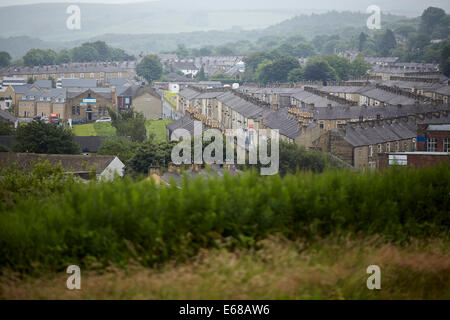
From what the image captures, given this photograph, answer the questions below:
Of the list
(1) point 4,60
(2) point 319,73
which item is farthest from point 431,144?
(1) point 4,60

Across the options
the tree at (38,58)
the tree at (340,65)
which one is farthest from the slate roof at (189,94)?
the tree at (38,58)

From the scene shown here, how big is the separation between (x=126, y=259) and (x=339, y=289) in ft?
7.77

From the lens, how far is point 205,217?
7.41 meters

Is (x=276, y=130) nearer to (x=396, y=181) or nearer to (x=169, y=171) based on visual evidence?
(x=169, y=171)

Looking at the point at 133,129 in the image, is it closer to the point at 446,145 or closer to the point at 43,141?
the point at 43,141

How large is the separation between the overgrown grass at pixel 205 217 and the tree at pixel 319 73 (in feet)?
246

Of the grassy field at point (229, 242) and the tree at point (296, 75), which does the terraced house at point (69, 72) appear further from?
the grassy field at point (229, 242)

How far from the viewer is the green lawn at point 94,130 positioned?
4778cm

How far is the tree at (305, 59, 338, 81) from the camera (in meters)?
82.6

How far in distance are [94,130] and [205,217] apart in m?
43.8

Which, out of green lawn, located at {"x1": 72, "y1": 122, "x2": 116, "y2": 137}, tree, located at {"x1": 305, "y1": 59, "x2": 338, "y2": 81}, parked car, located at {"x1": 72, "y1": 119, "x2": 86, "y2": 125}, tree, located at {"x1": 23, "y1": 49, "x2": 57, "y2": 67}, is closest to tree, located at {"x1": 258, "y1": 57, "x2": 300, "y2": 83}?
tree, located at {"x1": 305, "y1": 59, "x2": 338, "y2": 81}

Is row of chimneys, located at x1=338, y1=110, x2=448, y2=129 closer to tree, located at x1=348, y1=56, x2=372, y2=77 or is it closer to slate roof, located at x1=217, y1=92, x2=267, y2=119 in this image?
slate roof, located at x1=217, y1=92, x2=267, y2=119
